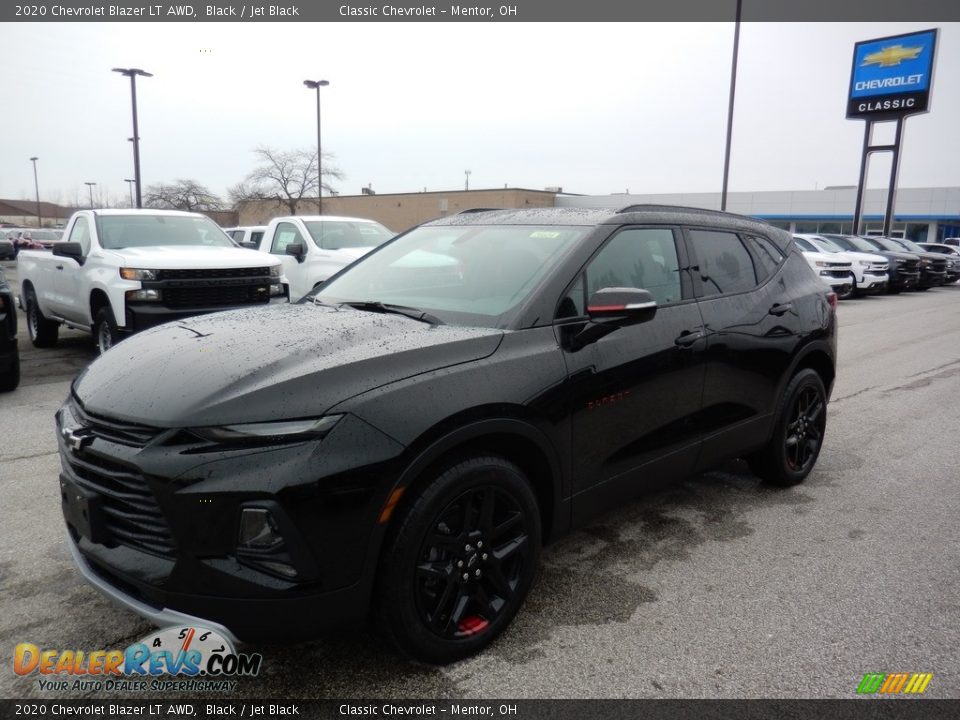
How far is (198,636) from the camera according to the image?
247 centimetres

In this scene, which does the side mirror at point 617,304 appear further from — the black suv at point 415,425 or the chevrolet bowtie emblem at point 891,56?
the chevrolet bowtie emblem at point 891,56

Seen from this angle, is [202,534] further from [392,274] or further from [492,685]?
[392,274]

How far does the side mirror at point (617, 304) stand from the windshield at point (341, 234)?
909cm

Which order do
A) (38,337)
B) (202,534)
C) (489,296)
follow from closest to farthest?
(202,534) → (489,296) → (38,337)

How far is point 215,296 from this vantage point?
8078 mm

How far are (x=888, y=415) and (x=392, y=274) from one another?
5.21m

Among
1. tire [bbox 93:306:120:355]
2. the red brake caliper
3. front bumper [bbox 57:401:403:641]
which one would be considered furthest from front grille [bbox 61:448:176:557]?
tire [bbox 93:306:120:355]

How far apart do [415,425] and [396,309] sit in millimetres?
1040

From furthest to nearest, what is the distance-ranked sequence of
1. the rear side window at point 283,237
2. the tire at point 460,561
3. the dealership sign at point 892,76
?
the dealership sign at point 892,76, the rear side window at point 283,237, the tire at point 460,561

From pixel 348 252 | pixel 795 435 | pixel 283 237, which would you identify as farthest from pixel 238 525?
pixel 283 237

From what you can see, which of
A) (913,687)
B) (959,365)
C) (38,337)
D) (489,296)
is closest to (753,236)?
(489,296)

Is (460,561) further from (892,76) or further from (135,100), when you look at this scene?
(892,76)

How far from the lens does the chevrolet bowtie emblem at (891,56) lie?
31.5 m

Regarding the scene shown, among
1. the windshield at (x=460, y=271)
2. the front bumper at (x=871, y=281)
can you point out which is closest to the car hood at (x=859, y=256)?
the front bumper at (x=871, y=281)
